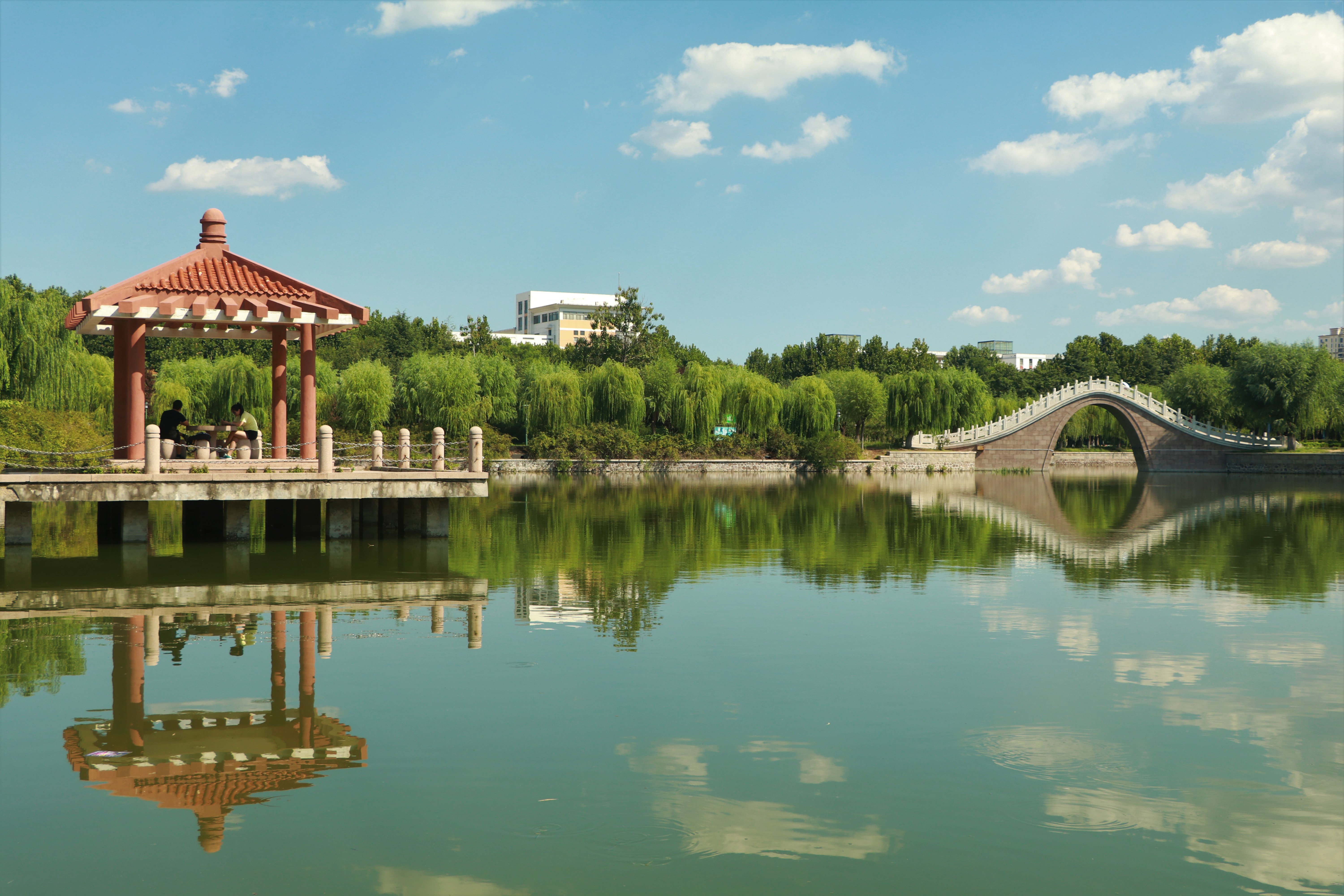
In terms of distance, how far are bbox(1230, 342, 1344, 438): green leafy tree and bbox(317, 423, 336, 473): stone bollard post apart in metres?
39.1

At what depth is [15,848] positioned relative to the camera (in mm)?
4340

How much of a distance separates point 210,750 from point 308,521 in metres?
9.92

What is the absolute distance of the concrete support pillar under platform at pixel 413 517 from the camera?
15.0 m

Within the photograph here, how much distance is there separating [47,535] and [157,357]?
30.6 m

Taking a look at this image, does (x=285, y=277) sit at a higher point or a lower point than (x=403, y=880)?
higher

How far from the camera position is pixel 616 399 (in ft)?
122

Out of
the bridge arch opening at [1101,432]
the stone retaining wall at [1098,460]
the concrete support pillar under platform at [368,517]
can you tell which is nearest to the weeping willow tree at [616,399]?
the bridge arch opening at [1101,432]

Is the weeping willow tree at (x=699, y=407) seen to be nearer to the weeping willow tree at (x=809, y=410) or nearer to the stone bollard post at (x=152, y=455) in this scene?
the weeping willow tree at (x=809, y=410)

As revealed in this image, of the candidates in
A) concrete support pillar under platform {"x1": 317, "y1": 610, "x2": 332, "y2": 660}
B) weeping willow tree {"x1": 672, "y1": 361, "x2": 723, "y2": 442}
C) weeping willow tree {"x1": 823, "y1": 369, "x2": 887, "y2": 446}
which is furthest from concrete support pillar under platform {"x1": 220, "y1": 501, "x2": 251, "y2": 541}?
weeping willow tree {"x1": 823, "y1": 369, "x2": 887, "y2": 446}

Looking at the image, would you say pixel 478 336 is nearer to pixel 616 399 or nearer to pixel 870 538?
pixel 616 399

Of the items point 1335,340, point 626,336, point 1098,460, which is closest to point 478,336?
point 626,336

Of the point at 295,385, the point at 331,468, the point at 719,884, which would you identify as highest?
the point at 295,385

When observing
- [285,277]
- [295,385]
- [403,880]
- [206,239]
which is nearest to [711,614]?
[403,880]

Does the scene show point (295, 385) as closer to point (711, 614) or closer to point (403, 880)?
point (711, 614)
